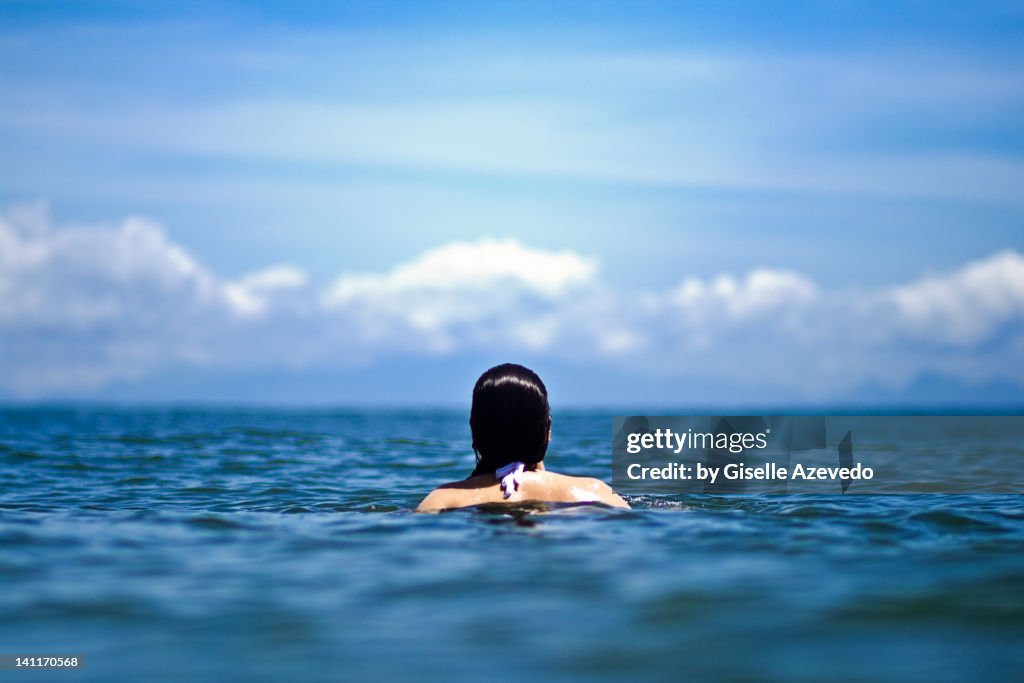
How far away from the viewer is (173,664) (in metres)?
4.20

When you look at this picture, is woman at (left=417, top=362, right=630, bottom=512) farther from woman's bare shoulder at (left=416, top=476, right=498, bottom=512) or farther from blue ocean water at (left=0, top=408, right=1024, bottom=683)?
blue ocean water at (left=0, top=408, right=1024, bottom=683)

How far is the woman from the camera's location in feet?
23.0

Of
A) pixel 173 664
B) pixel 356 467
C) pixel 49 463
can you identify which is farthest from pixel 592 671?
pixel 49 463

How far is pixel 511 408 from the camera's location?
7008mm

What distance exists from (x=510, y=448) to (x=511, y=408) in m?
0.37

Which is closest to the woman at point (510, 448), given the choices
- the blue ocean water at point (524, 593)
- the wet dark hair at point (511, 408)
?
the wet dark hair at point (511, 408)

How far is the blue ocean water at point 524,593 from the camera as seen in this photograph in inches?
165

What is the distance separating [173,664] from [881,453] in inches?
715

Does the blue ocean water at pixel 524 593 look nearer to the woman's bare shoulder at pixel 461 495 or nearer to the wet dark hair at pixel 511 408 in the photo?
the woman's bare shoulder at pixel 461 495

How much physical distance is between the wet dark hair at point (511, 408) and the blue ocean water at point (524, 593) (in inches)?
26.1

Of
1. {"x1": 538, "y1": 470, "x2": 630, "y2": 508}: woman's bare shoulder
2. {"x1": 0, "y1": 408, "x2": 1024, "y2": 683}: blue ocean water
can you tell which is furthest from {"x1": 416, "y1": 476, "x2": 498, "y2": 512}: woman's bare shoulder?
{"x1": 538, "y1": 470, "x2": 630, "y2": 508}: woman's bare shoulder

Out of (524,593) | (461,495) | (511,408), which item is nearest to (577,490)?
(461,495)

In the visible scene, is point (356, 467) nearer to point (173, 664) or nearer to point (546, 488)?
point (546, 488)

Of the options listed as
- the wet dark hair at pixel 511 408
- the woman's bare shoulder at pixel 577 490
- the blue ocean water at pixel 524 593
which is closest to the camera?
the blue ocean water at pixel 524 593
